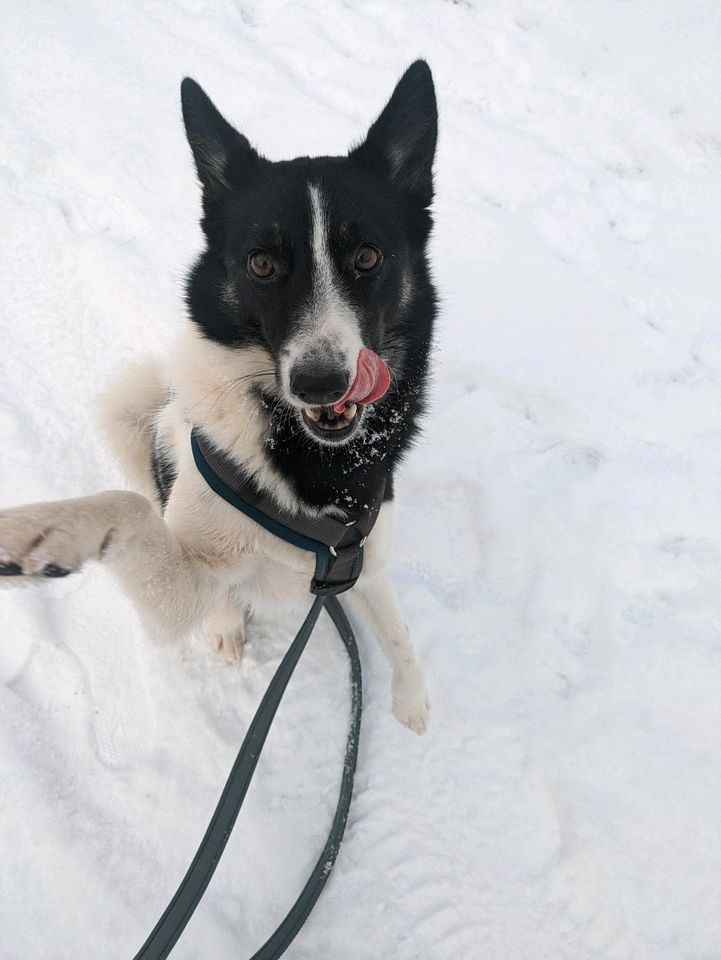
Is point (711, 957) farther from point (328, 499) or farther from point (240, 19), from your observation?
point (240, 19)

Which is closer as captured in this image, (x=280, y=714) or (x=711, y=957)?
(x=711, y=957)

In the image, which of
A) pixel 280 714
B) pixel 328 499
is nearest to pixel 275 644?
pixel 280 714

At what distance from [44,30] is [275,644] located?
4.85 meters

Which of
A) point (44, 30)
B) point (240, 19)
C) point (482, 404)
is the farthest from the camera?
point (240, 19)

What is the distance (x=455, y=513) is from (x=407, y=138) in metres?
1.68

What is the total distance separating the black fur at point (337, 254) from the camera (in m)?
1.85

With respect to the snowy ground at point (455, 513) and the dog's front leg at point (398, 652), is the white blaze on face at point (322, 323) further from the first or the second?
the snowy ground at point (455, 513)

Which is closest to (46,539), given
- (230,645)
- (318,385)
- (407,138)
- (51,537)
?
(51,537)

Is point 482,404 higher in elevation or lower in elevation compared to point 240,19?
lower

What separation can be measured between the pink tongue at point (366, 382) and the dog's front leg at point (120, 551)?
61 centimetres

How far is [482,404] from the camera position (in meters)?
3.51

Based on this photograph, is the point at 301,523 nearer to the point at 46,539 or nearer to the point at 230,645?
the point at 46,539

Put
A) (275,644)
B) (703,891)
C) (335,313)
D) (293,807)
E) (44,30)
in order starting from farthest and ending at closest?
(44,30), (275,644), (293,807), (703,891), (335,313)

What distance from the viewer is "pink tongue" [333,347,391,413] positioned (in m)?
1.72
